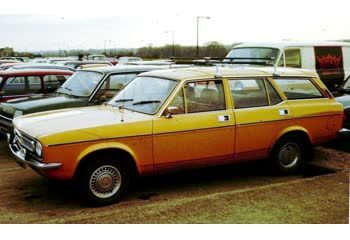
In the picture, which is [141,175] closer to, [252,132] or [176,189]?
[176,189]

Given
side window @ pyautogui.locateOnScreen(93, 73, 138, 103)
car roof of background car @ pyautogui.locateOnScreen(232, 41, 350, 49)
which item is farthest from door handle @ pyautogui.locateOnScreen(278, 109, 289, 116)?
car roof of background car @ pyautogui.locateOnScreen(232, 41, 350, 49)

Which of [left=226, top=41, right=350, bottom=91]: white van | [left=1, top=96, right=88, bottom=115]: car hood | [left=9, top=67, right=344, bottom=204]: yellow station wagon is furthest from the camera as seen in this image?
[left=226, top=41, right=350, bottom=91]: white van

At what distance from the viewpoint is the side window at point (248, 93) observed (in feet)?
20.0

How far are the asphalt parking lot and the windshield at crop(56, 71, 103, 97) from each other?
71.7 inches

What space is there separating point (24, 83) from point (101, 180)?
5059mm

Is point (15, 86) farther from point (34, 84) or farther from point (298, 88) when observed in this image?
point (298, 88)

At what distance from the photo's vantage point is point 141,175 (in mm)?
5469

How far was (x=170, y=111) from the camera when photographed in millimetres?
5566

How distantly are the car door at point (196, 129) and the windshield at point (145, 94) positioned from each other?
186 mm

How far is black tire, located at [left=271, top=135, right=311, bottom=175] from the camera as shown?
6.46m

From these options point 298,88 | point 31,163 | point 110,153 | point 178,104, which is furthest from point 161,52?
point 31,163

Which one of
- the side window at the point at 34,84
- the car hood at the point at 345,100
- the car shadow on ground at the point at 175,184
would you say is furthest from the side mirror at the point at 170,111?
the side window at the point at 34,84

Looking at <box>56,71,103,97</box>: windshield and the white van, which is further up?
the white van

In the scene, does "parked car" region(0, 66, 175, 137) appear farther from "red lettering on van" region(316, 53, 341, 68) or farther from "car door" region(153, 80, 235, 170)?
→ "red lettering on van" region(316, 53, 341, 68)
